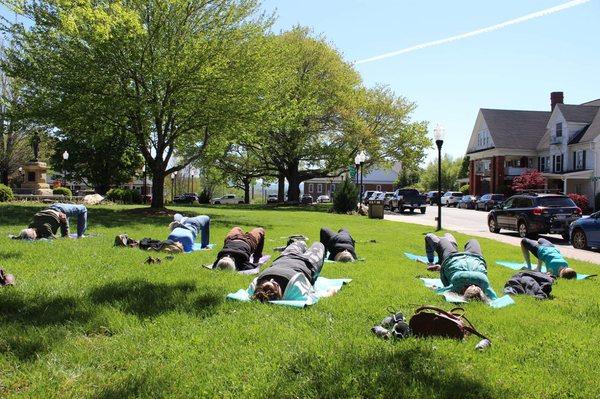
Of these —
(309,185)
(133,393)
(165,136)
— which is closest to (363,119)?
(165,136)

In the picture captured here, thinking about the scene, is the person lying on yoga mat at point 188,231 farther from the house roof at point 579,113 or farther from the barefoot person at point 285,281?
the house roof at point 579,113

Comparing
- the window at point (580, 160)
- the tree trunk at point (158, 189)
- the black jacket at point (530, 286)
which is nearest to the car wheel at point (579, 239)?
the black jacket at point (530, 286)

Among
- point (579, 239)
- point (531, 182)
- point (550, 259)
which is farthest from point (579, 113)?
point (550, 259)

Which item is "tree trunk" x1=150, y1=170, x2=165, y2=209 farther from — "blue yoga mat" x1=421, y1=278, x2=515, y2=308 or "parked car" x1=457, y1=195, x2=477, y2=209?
"parked car" x1=457, y1=195, x2=477, y2=209

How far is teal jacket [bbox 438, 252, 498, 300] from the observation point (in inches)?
257

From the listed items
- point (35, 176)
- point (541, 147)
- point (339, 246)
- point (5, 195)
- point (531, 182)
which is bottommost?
point (339, 246)

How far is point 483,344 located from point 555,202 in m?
16.9

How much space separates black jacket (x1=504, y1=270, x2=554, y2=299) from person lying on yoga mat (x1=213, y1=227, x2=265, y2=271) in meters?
3.90

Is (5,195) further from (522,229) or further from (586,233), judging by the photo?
(586,233)

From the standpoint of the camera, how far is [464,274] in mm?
6621

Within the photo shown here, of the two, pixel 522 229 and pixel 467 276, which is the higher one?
pixel 467 276

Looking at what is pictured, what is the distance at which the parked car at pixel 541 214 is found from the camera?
18.9 metres

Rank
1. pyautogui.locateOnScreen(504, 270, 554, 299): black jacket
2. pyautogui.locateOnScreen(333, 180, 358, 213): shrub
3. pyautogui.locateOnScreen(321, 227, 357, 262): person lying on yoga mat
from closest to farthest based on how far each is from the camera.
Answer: pyautogui.locateOnScreen(504, 270, 554, 299): black jacket < pyautogui.locateOnScreen(321, 227, 357, 262): person lying on yoga mat < pyautogui.locateOnScreen(333, 180, 358, 213): shrub

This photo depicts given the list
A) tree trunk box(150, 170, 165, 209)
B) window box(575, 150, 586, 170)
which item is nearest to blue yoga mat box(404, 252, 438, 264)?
tree trunk box(150, 170, 165, 209)
